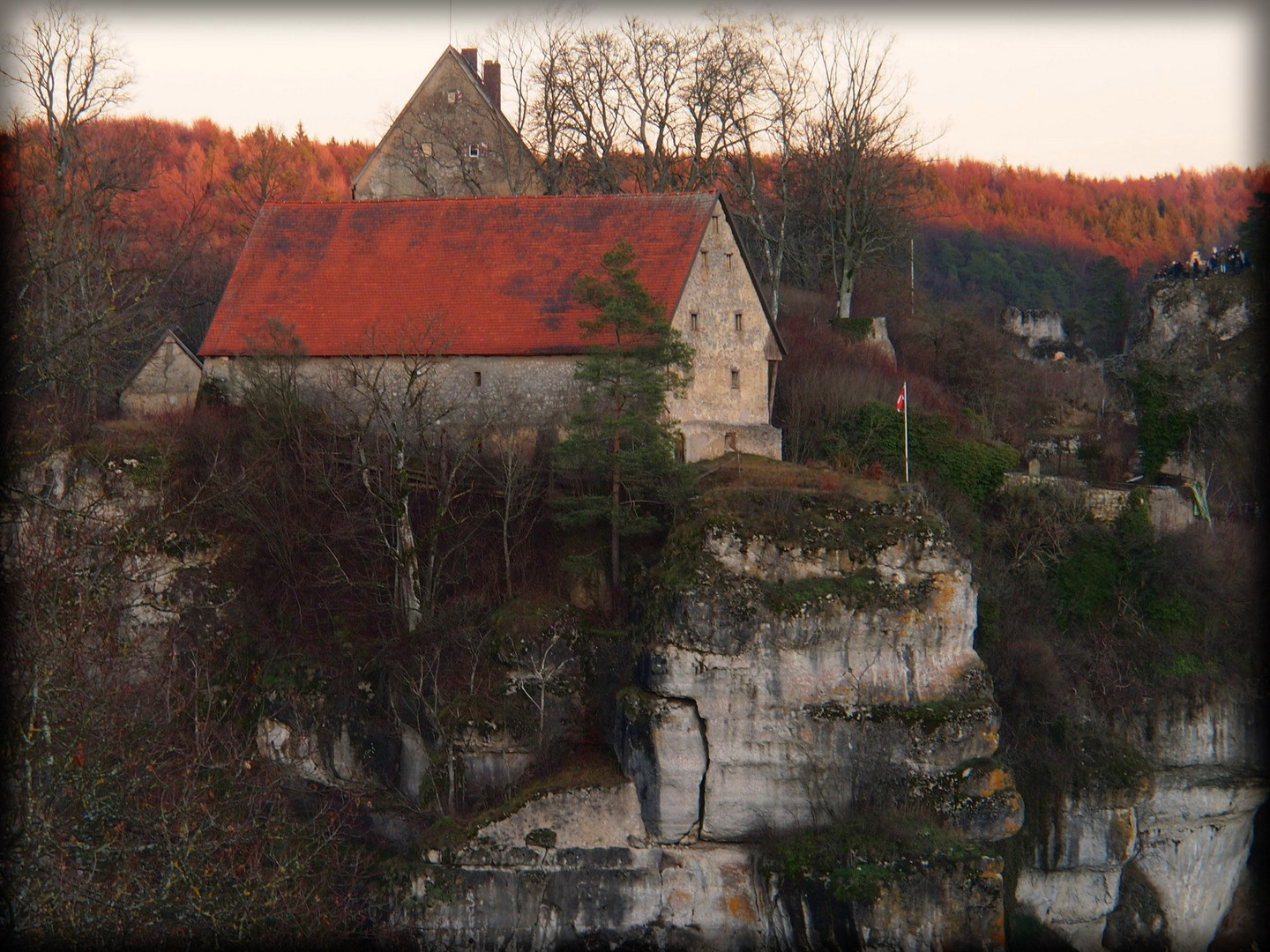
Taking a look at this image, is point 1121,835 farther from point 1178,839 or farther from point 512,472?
point 512,472

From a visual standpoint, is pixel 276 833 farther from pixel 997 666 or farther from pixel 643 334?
pixel 997 666

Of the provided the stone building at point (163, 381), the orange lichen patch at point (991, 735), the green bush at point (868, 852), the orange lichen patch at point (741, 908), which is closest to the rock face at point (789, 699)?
the orange lichen patch at point (991, 735)

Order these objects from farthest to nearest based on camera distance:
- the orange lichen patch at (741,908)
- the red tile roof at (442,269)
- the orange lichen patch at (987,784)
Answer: the red tile roof at (442,269)
the orange lichen patch at (987,784)
the orange lichen patch at (741,908)

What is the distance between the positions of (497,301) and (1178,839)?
1974cm

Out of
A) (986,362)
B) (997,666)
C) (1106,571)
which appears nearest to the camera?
(997,666)

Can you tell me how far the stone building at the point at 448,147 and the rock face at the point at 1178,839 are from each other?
22638mm

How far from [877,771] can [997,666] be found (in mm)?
4821

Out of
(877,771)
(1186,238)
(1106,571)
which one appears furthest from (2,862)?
(1186,238)

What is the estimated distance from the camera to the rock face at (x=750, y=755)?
2658cm

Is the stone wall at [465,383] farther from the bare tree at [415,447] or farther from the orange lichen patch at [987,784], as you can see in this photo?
the orange lichen patch at [987,784]

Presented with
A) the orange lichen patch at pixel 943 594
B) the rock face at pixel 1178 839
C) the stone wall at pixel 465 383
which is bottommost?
the rock face at pixel 1178 839

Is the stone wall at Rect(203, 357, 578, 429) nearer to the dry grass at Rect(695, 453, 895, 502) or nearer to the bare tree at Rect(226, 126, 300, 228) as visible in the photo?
the dry grass at Rect(695, 453, 895, 502)

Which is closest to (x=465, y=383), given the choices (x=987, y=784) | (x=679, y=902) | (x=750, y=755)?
(x=750, y=755)

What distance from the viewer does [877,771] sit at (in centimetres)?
2725
